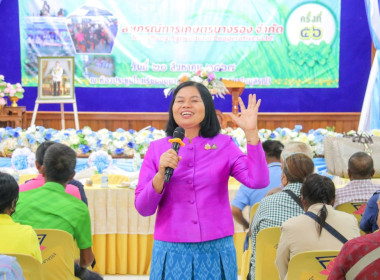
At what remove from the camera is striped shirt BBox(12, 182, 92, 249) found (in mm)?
2365

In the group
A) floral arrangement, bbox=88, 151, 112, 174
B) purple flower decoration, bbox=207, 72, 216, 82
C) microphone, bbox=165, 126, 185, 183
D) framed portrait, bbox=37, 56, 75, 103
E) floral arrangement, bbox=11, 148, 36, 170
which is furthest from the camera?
framed portrait, bbox=37, 56, 75, 103

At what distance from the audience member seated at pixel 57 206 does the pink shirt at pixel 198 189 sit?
75 centimetres

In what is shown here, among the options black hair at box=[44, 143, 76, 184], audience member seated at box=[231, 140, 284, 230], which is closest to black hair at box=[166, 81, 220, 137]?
black hair at box=[44, 143, 76, 184]

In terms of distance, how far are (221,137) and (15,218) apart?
1069mm

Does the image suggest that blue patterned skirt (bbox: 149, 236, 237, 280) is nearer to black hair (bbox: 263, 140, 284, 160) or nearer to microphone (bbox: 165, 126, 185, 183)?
microphone (bbox: 165, 126, 185, 183)

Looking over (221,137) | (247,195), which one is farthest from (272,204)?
(221,137)

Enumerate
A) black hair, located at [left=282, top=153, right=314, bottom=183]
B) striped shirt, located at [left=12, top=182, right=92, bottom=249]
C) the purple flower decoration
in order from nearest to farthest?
striped shirt, located at [left=12, top=182, right=92, bottom=249]
black hair, located at [left=282, top=153, right=314, bottom=183]
the purple flower decoration

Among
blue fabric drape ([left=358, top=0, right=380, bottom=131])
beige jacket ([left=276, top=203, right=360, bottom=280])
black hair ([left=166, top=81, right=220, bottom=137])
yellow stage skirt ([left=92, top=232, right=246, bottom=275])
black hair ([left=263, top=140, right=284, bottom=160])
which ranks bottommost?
yellow stage skirt ([left=92, top=232, right=246, bottom=275])

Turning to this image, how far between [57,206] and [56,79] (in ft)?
17.7

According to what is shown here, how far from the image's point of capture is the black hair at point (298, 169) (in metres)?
2.68

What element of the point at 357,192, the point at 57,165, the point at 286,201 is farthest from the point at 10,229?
the point at 357,192

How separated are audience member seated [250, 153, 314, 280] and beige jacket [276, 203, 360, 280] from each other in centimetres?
28

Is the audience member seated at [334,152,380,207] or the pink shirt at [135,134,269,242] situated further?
the audience member seated at [334,152,380,207]

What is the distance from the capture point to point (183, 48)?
30.7 feet
